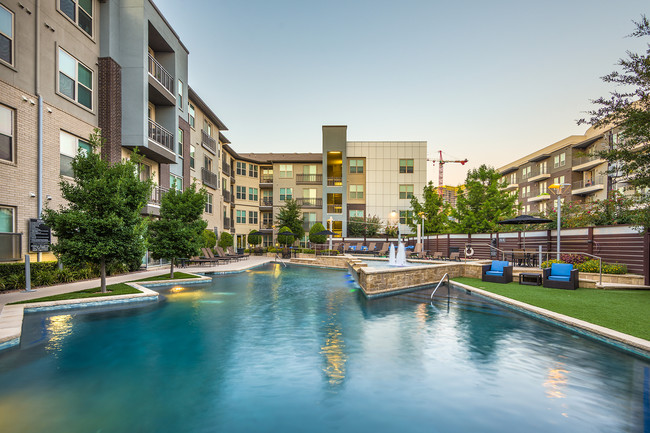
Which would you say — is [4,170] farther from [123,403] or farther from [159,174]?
[123,403]

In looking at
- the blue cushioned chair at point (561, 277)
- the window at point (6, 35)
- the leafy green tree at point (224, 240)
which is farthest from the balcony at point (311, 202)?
the window at point (6, 35)

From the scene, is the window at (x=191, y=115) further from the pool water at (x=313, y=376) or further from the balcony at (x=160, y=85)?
the pool water at (x=313, y=376)

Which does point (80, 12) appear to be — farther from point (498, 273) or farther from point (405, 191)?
point (405, 191)

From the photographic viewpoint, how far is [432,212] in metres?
35.2

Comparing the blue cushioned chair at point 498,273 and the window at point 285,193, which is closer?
the blue cushioned chair at point 498,273

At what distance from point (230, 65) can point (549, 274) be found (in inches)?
1219

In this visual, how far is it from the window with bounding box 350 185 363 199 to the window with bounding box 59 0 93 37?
Answer: 100 ft

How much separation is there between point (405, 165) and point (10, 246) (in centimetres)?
3688

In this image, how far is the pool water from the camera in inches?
160

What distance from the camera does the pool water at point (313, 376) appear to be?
4.06 m

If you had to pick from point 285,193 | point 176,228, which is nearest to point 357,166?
point 285,193

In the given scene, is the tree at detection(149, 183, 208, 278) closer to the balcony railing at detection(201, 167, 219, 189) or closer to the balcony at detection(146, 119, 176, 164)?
the balcony at detection(146, 119, 176, 164)

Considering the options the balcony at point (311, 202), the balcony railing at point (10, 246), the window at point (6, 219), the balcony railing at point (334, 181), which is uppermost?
the balcony railing at point (334, 181)

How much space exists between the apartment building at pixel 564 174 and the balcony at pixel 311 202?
2212 cm
